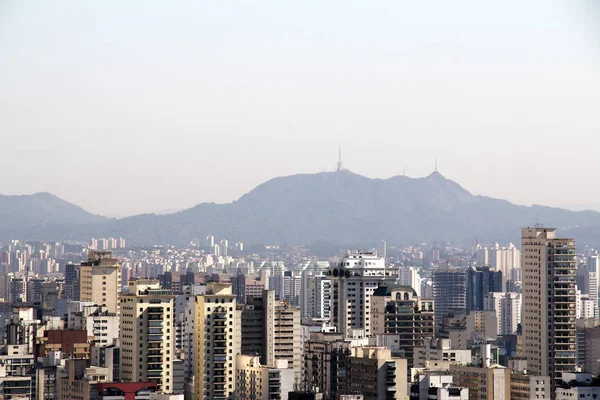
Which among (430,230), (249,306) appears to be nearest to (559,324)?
(249,306)

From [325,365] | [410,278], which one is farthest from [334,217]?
[325,365]

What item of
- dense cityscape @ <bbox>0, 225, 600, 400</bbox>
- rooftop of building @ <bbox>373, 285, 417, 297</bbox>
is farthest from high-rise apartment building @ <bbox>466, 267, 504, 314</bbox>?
rooftop of building @ <bbox>373, 285, 417, 297</bbox>

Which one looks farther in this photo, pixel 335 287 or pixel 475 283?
pixel 475 283

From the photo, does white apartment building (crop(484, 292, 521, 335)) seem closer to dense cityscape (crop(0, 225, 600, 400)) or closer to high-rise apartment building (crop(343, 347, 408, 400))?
dense cityscape (crop(0, 225, 600, 400))

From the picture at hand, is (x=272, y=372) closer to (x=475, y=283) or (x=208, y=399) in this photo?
(x=208, y=399)

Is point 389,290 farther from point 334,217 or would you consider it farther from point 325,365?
point 334,217

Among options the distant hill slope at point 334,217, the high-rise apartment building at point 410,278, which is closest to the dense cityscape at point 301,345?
the high-rise apartment building at point 410,278
